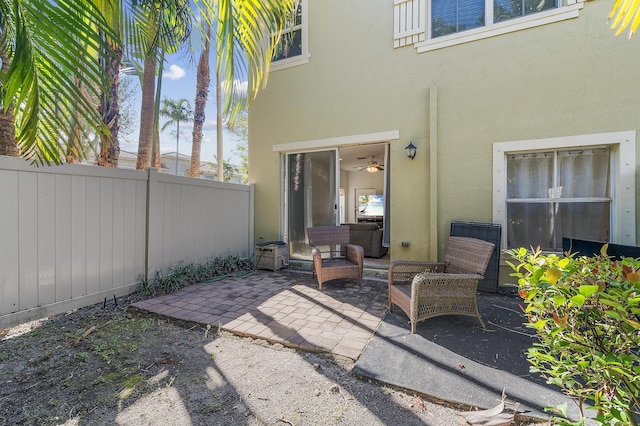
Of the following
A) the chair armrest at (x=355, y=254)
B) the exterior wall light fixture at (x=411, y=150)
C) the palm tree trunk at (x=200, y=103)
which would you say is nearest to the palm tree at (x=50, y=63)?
the chair armrest at (x=355, y=254)

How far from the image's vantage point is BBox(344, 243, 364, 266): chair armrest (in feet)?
14.2

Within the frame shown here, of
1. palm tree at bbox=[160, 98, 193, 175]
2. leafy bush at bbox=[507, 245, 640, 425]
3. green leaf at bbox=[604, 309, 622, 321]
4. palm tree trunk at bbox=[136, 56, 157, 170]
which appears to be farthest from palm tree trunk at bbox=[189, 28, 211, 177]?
palm tree at bbox=[160, 98, 193, 175]

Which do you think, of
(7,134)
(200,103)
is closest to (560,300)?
(7,134)

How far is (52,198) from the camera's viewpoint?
318 cm

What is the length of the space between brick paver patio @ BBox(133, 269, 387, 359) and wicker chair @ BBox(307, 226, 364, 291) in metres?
0.23

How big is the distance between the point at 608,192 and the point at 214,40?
5.16 metres

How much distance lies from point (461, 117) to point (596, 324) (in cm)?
411

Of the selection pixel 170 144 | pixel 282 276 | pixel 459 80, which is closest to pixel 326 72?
pixel 459 80

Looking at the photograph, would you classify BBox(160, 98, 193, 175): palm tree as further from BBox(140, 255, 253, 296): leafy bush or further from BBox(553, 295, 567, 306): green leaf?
BBox(553, 295, 567, 306): green leaf

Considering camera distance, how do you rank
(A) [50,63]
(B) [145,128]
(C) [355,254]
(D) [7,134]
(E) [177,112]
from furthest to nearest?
(E) [177,112]
(B) [145,128]
(C) [355,254]
(D) [7,134]
(A) [50,63]

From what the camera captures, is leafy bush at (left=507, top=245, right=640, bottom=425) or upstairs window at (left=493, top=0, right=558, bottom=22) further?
upstairs window at (left=493, top=0, right=558, bottom=22)

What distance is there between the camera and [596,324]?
108 centimetres

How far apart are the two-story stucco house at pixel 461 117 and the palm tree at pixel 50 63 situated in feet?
13.5

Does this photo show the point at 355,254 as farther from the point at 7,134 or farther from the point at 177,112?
the point at 177,112
